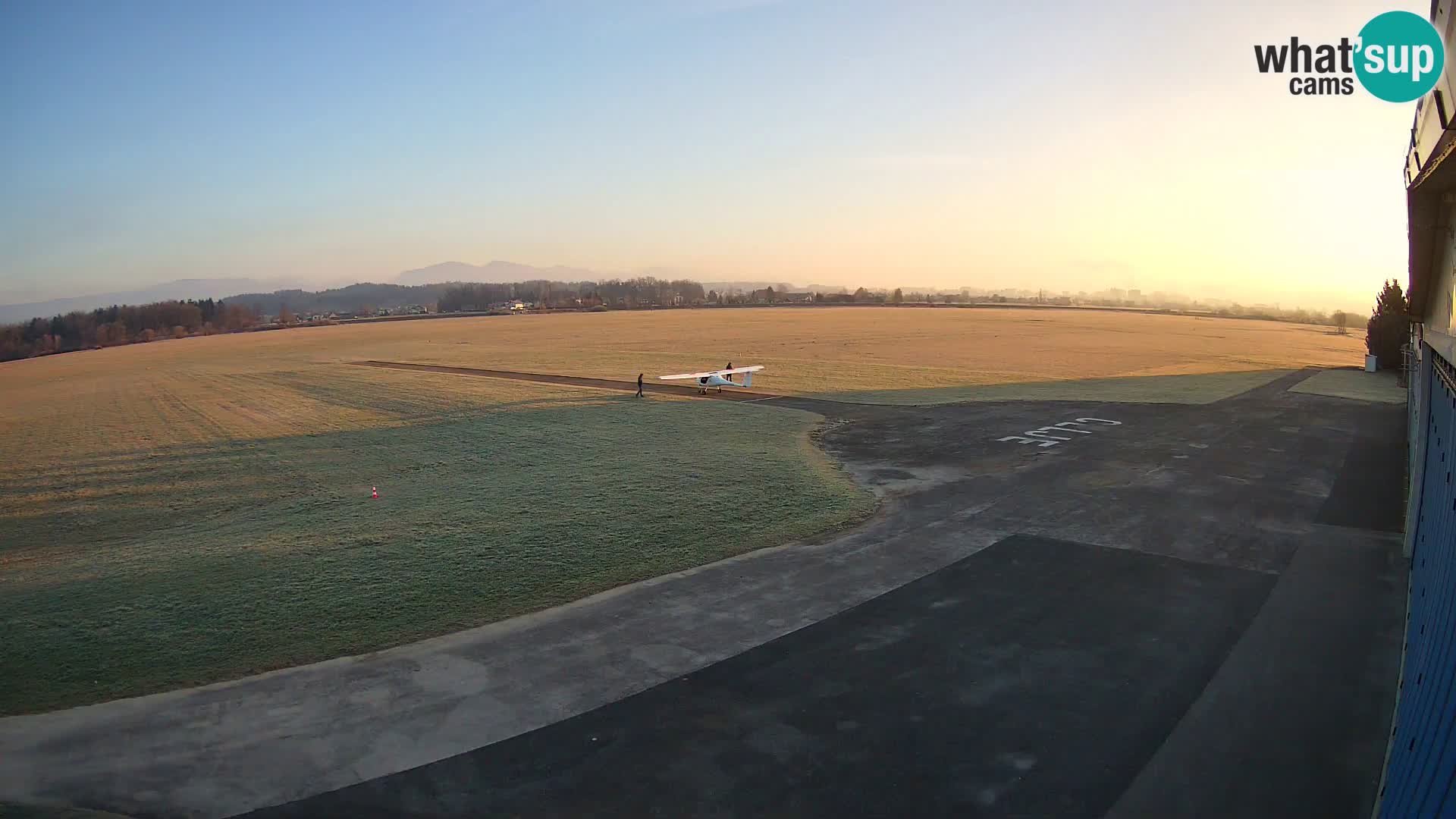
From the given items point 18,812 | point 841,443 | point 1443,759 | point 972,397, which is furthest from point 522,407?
point 1443,759

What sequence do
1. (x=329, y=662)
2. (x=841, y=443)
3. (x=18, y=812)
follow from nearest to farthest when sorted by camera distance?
(x=18, y=812)
(x=329, y=662)
(x=841, y=443)

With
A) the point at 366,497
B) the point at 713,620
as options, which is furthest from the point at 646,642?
the point at 366,497

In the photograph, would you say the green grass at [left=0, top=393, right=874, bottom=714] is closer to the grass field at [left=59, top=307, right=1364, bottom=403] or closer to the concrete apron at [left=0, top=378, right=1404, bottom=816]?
the concrete apron at [left=0, top=378, right=1404, bottom=816]

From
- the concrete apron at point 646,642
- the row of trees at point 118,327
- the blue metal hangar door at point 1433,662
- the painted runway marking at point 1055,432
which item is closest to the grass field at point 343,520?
the concrete apron at point 646,642

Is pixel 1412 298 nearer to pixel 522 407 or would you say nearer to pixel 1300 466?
pixel 1300 466

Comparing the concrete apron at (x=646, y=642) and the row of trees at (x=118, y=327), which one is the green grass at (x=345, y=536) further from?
the row of trees at (x=118, y=327)

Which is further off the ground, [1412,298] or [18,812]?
[1412,298]

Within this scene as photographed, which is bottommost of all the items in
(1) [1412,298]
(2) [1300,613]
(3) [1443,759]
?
(2) [1300,613]

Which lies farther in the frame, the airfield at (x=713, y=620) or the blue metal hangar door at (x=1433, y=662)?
the airfield at (x=713, y=620)
